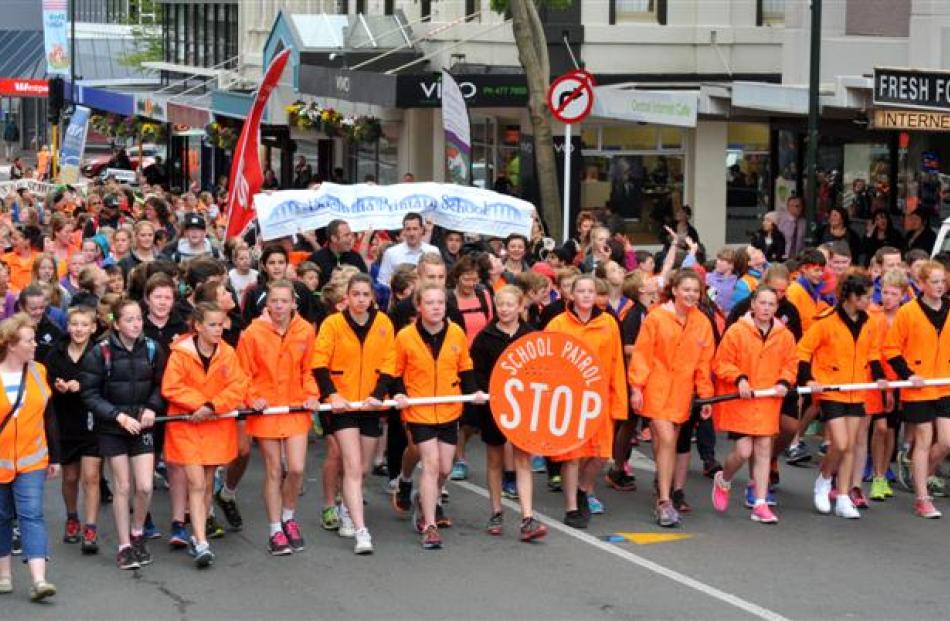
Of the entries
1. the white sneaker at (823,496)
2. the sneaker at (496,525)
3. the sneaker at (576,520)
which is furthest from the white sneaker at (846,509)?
the sneaker at (496,525)

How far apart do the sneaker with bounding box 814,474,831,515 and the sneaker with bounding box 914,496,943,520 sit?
582 millimetres

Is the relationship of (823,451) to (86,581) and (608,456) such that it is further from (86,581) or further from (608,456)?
(86,581)

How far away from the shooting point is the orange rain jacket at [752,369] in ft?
40.5

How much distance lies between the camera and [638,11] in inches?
1231

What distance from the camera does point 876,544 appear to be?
11.8 metres

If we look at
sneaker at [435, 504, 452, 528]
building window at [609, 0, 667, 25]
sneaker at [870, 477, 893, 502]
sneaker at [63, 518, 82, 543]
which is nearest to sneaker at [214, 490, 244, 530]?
sneaker at [63, 518, 82, 543]

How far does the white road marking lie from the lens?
10156mm

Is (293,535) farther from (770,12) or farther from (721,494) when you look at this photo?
(770,12)

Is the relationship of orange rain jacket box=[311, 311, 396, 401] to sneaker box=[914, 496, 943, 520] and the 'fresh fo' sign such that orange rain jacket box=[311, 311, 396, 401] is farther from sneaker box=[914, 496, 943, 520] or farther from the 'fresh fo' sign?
sneaker box=[914, 496, 943, 520]

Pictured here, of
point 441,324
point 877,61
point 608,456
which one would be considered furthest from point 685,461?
point 877,61

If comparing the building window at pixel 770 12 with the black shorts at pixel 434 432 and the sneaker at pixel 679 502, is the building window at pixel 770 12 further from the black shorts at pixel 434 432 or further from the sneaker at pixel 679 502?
the black shorts at pixel 434 432

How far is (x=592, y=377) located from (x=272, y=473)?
6.89ft

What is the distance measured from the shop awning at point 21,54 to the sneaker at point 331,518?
73.9 meters

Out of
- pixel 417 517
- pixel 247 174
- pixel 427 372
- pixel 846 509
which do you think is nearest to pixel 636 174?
pixel 247 174
